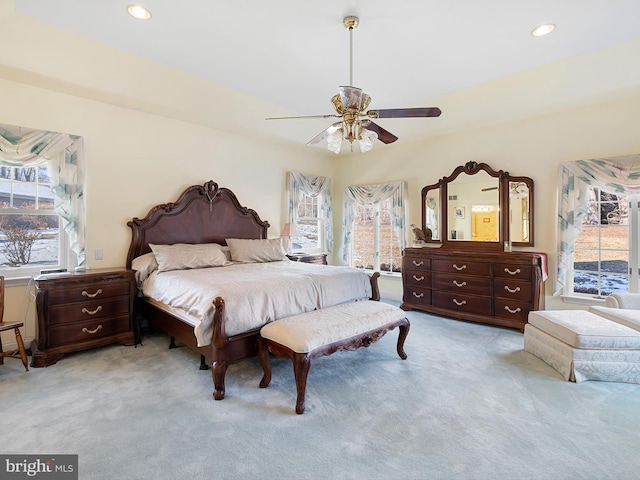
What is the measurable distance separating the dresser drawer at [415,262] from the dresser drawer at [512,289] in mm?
920

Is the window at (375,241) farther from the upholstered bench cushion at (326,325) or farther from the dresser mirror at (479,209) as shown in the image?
the upholstered bench cushion at (326,325)

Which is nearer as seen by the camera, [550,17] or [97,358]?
[550,17]

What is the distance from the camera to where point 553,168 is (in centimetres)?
420

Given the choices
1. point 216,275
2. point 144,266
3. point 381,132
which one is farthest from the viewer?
point 144,266

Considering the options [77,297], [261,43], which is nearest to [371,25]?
[261,43]

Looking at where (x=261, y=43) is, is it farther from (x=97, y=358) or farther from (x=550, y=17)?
(x=97, y=358)

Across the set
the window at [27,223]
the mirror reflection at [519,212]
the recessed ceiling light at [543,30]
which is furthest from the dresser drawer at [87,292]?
the mirror reflection at [519,212]

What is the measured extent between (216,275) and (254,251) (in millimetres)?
1297

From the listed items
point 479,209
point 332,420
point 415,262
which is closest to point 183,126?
point 415,262

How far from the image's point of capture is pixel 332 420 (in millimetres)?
2170

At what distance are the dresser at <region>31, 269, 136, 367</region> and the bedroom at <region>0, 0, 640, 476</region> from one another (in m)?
0.65

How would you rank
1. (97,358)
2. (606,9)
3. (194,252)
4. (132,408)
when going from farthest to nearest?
(194,252), (97,358), (606,9), (132,408)

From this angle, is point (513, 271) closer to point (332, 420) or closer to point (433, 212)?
point (433, 212)

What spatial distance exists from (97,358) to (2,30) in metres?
3.12
